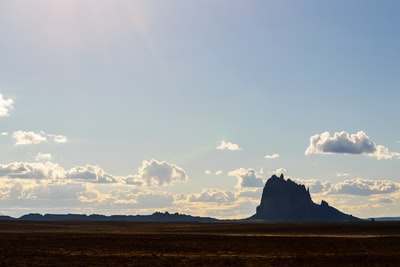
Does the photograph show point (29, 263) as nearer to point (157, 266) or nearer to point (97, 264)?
point (97, 264)

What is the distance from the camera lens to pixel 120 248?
4656 centimetres

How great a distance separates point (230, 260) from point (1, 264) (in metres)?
15.1

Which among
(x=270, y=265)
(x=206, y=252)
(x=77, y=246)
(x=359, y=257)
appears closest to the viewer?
(x=270, y=265)

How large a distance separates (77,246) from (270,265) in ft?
66.0

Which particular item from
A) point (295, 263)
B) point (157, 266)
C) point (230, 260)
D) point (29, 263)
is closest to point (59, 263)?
point (29, 263)

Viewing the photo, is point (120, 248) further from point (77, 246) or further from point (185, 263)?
point (185, 263)

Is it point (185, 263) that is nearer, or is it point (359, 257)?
point (185, 263)

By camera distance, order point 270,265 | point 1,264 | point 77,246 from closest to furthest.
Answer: point 1,264 → point 270,265 → point 77,246

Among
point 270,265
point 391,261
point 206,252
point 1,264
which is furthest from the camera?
point 206,252

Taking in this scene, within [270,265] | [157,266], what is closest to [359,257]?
[270,265]

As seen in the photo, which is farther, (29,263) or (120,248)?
(120,248)

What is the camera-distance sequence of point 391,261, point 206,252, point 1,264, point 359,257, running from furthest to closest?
1. point 206,252
2. point 359,257
3. point 391,261
4. point 1,264

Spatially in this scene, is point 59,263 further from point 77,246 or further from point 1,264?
point 77,246

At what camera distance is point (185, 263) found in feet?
115
